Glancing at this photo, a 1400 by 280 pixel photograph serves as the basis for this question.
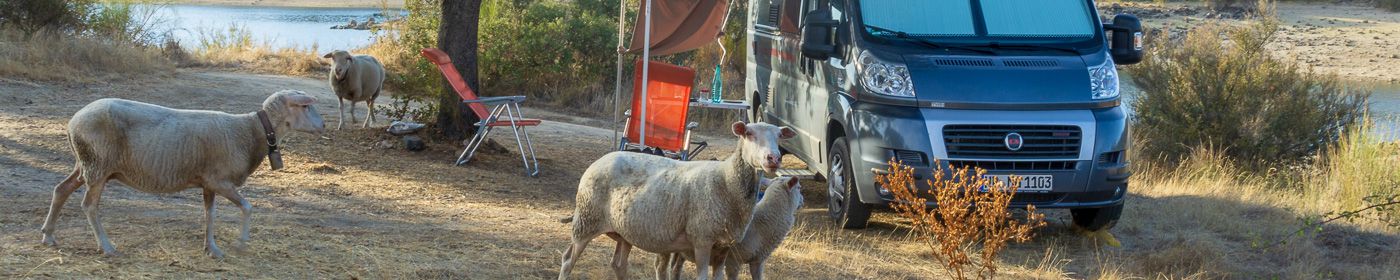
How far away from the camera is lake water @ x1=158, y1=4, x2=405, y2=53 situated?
25.2 meters

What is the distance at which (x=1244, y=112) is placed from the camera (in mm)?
14164

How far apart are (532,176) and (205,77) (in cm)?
762

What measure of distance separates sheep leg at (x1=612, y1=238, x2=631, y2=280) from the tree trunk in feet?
20.3

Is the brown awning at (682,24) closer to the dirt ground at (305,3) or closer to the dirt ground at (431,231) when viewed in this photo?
the dirt ground at (431,231)

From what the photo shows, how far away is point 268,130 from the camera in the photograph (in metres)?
6.74

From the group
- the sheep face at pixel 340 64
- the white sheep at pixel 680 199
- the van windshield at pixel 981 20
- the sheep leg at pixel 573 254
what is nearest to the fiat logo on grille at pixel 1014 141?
the van windshield at pixel 981 20

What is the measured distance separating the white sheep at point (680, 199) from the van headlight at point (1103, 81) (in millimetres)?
3292

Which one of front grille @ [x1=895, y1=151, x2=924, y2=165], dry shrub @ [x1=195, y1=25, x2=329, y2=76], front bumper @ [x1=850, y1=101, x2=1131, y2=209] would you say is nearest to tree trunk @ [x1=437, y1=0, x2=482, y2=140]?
front bumper @ [x1=850, y1=101, x2=1131, y2=209]

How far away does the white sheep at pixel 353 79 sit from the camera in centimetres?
1359

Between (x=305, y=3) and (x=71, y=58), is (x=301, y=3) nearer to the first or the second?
(x=305, y=3)

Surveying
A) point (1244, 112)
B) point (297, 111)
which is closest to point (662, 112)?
point (297, 111)

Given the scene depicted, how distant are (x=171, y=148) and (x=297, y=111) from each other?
0.62m

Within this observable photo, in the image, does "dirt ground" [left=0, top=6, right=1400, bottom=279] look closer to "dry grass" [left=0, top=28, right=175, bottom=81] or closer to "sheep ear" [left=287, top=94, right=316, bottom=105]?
"sheep ear" [left=287, top=94, right=316, bottom=105]

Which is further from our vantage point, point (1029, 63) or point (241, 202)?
point (1029, 63)
